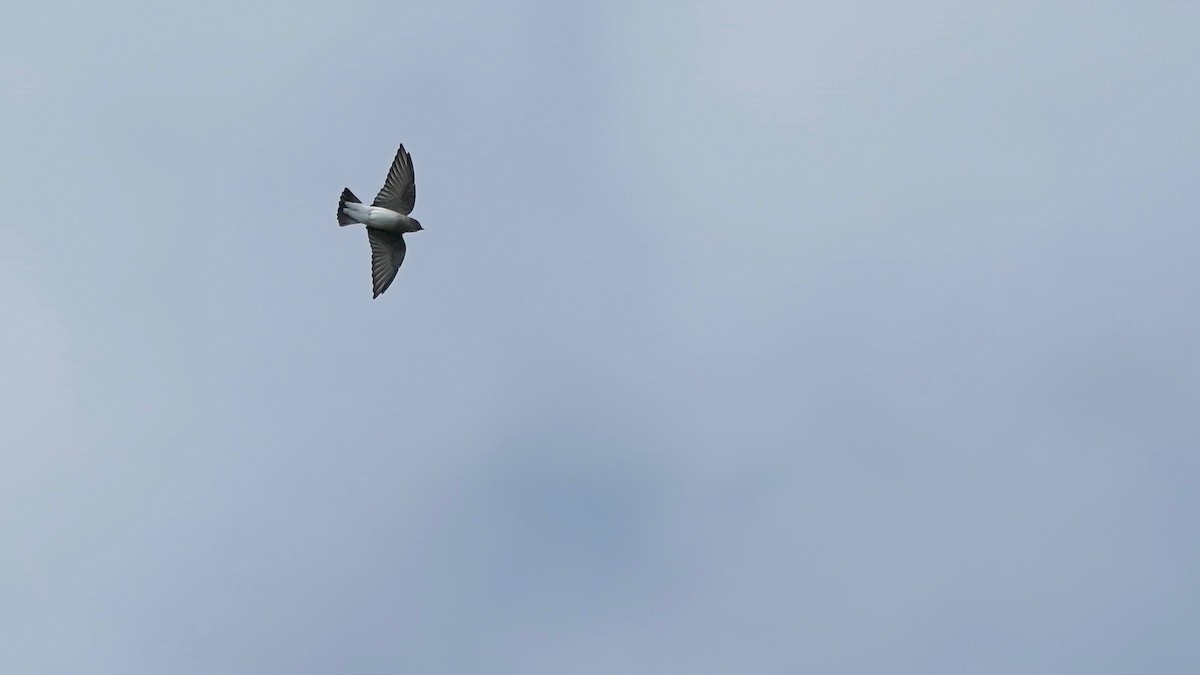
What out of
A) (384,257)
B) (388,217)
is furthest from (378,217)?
(384,257)

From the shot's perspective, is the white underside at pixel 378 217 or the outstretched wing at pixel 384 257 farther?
the outstretched wing at pixel 384 257

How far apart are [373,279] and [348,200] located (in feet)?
12.7

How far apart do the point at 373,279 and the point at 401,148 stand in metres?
6.18

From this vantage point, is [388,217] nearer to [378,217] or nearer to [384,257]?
[378,217]

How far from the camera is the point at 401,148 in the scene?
325 ft

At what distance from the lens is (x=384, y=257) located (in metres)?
100

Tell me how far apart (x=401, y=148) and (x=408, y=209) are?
2.86 metres

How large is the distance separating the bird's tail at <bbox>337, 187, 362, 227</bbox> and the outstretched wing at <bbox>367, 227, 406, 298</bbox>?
4.31 feet

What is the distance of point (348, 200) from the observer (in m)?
98.9

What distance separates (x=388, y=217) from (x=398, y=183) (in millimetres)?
1812

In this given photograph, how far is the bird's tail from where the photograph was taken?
98.8 metres

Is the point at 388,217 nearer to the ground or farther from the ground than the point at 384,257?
farther from the ground

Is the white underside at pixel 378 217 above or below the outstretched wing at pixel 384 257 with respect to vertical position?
above

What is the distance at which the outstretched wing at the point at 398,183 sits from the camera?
9938 centimetres
